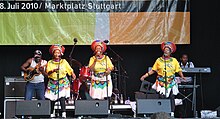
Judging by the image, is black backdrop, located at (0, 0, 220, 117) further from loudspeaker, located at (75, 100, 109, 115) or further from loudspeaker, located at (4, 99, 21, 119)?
loudspeaker, located at (75, 100, 109, 115)

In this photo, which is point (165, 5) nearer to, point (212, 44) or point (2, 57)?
point (212, 44)

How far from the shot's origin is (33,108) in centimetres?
782

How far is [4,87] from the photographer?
10883mm

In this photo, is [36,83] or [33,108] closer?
[33,108]

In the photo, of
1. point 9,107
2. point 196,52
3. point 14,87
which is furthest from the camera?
point 196,52

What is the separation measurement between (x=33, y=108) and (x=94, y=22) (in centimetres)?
357

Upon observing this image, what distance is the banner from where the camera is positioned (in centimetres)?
1077

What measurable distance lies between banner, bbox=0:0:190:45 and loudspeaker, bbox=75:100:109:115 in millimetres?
3183

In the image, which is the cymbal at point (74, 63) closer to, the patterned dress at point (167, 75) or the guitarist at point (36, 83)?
the guitarist at point (36, 83)

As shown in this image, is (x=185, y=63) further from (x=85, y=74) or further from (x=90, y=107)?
(x=90, y=107)

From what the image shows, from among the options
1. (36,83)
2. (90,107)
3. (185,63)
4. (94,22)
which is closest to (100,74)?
(90,107)

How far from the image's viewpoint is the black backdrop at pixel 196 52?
1152 cm

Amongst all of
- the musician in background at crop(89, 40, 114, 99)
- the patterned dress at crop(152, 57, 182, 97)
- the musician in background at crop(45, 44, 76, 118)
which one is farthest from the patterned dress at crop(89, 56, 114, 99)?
the patterned dress at crop(152, 57, 182, 97)

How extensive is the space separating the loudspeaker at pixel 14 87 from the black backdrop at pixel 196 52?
88 cm
